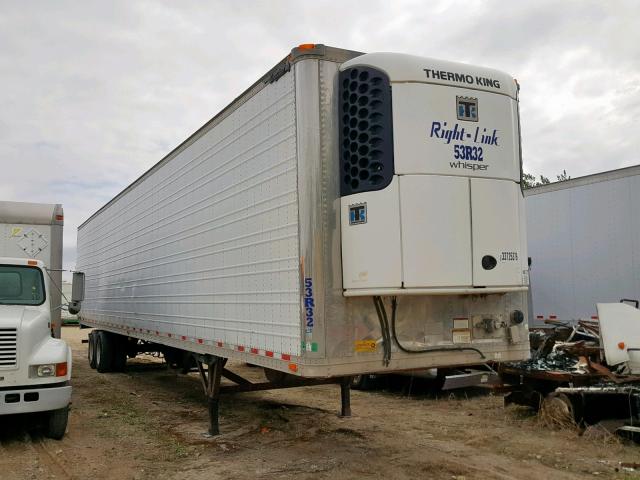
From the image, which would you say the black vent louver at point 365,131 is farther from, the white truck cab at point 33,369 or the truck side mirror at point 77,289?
the truck side mirror at point 77,289

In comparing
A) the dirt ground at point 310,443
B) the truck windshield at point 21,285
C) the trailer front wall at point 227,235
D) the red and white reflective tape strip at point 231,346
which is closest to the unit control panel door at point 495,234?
the trailer front wall at point 227,235

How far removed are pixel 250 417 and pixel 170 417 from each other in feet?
4.04

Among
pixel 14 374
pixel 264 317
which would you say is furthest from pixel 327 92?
pixel 14 374

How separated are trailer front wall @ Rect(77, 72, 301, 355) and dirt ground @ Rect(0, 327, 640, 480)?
1274mm

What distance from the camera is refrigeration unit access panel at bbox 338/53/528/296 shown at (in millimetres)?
5254

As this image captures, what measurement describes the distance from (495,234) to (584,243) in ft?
22.8

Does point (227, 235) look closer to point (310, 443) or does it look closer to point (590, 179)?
point (310, 443)

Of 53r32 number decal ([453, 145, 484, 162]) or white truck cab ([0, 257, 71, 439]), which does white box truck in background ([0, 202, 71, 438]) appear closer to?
white truck cab ([0, 257, 71, 439])

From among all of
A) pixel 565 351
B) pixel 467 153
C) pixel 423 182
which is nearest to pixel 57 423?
pixel 423 182

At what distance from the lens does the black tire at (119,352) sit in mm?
14391

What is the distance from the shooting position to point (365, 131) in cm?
541

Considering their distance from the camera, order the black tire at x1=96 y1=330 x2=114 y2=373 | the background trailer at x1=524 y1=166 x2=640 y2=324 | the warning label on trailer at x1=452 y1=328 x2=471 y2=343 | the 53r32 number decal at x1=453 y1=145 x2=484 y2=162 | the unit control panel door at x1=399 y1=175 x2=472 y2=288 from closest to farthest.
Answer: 1. the unit control panel door at x1=399 y1=175 x2=472 y2=288
2. the 53r32 number decal at x1=453 y1=145 x2=484 y2=162
3. the warning label on trailer at x1=452 y1=328 x2=471 y2=343
4. the background trailer at x1=524 y1=166 x2=640 y2=324
5. the black tire at x1=96 y1=330 x2=114 y2=373

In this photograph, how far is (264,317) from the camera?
6.19 meters

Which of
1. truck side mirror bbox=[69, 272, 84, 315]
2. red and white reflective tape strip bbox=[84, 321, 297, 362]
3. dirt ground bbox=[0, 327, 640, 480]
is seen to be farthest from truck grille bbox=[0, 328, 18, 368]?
red and white reflective tape strip bbox=[84, 321, 297, 362]
